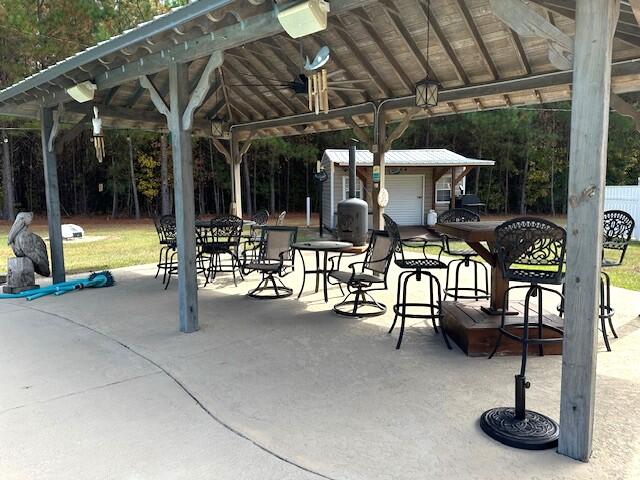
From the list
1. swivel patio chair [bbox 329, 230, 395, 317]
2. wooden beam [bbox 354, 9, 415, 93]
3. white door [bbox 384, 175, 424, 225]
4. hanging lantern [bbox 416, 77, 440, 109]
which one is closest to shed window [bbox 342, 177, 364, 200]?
white door [bbox 384, 175, 424, 225]

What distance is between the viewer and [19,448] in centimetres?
213

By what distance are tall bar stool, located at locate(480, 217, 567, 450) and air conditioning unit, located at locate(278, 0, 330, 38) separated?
169 centimetres

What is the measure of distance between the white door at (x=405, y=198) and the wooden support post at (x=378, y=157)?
23.9 ft

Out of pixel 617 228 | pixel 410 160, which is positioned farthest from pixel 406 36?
pixel 410 160

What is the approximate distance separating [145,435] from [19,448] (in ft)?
1.89

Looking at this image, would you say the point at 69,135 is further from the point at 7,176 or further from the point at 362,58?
the point at 7,176

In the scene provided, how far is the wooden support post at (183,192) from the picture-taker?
377 cm

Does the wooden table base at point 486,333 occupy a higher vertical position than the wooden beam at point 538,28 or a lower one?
lower

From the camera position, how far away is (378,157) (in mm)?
6621

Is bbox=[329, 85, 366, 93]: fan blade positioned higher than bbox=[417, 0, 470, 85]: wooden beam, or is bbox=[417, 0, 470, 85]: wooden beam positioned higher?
bbox=[417, 0, 470, 85]: wooden beam

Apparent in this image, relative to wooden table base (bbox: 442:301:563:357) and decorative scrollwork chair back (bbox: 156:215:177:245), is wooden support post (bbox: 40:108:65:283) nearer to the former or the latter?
decorative scrollwork chair back (bbox: 156:215:177:245)

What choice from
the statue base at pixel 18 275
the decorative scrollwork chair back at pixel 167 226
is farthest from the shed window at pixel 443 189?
the statue base at pixel 18 275

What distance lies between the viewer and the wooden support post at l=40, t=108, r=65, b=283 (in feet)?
18.7

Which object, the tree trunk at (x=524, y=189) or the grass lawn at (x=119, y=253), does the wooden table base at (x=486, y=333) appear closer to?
the grass lawn at (x=119, y=253)
